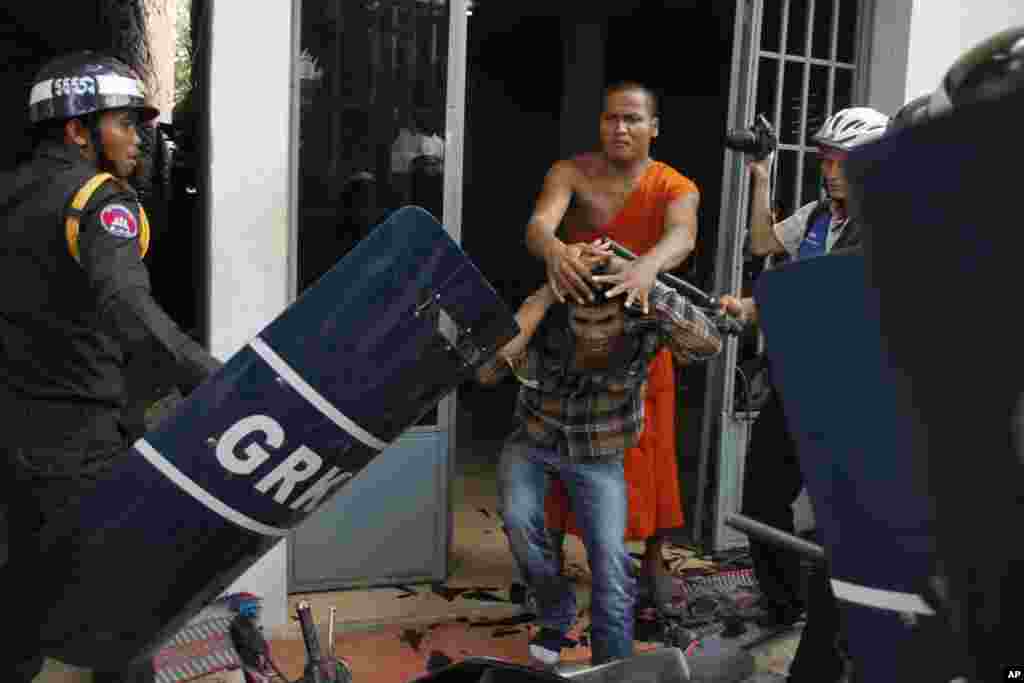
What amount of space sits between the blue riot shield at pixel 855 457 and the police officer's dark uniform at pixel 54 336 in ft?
6.01

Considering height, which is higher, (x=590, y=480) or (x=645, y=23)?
(x=645, y=23)

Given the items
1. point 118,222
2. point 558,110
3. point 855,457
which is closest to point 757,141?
point 118,222

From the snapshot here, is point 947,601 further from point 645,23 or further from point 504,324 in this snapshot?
point 645,23

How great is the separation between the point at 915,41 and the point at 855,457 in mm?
4935

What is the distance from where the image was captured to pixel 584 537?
3396 mm

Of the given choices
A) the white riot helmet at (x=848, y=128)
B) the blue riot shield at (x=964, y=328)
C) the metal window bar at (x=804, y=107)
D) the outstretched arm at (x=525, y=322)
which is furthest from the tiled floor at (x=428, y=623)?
the blue riot shield at (x=964, y=328)

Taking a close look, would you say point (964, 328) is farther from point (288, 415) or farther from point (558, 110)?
point (558, 110)

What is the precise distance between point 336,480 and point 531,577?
71.9 inches

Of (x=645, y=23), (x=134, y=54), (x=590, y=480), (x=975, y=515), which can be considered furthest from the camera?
(x=645, y=23)

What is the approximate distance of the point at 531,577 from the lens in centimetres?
343

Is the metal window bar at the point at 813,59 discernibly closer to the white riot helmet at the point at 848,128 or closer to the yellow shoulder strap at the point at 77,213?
the white riot helmet at the point at 848,128

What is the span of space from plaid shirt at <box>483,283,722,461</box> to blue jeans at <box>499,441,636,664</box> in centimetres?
7

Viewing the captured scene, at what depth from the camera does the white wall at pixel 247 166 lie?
3.57 meters

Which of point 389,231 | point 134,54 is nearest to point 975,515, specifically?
point 389,231
